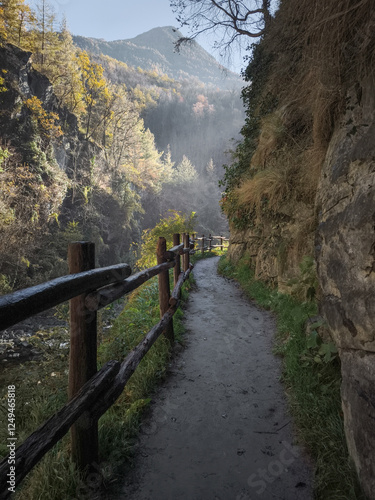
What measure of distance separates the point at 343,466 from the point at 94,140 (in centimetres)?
2855

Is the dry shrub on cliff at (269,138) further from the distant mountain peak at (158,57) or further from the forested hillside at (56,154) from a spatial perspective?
the distant mountain peak at (158,57)

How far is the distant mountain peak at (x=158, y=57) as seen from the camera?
9650 cm

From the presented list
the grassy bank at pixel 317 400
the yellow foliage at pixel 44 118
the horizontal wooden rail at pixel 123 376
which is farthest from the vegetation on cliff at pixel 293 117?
the yellow foliage at pixel 44 118

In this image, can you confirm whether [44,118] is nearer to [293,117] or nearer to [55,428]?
[293,117]

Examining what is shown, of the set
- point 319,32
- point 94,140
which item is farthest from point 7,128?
point 319,32

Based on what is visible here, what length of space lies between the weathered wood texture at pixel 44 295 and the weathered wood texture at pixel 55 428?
2.39ft

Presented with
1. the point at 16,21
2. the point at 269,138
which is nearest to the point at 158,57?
the point at 16,21

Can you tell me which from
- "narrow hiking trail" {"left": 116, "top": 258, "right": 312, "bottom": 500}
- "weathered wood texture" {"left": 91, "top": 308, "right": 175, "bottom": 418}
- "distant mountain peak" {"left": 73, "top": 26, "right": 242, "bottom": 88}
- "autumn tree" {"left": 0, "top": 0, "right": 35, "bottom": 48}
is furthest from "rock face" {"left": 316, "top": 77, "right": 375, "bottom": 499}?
"distant mountain peak" {"left": 73, "top": 26, "right": 242, "bottom": 88}

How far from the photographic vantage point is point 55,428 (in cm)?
161

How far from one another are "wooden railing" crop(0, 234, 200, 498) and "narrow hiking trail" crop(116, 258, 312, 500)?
543 mm

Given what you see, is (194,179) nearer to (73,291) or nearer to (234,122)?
(234,122)

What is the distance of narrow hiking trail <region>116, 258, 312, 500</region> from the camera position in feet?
6.57

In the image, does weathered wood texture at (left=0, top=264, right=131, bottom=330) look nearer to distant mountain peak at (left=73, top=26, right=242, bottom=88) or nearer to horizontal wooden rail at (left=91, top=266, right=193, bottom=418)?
horizontal wooden rail at (left=91, top=266, right=193, bottom=418)

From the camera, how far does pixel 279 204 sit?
6125 millimetres
